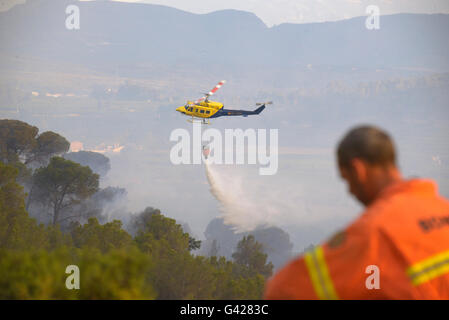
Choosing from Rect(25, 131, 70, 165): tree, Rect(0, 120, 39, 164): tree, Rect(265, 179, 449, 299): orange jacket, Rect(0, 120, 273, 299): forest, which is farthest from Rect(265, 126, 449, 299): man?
Rect(25, 131, 70, 165): tree

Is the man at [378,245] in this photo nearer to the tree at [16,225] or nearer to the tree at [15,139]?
the tree at [16,225]

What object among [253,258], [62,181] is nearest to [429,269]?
[253,258]

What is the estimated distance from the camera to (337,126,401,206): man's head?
13.6ft

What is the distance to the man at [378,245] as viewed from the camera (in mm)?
3869

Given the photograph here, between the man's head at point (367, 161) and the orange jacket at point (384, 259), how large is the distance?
12 cm

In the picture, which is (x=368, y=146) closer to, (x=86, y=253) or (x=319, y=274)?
(x=319, y=274)

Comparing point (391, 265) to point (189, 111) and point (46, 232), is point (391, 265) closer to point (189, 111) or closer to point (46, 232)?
point (46, 232)

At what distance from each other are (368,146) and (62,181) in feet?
258

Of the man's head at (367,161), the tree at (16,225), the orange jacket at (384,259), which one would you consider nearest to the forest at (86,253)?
the tree at (16,225)

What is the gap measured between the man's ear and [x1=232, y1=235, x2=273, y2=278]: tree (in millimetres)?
51443

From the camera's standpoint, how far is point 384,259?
12.7 feet
